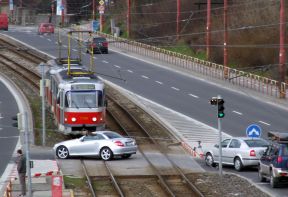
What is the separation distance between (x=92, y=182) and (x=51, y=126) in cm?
1859

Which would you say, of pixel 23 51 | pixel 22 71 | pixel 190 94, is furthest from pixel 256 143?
pixel 23 51

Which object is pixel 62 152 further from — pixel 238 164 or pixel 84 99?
pixel 238 164

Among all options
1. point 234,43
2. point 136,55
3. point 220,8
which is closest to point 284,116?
point 234,43

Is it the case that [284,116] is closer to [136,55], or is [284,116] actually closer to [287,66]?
[287,66]

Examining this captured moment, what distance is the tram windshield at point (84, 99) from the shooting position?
43312mm

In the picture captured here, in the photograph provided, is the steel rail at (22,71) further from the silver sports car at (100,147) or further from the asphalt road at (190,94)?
the silver sports car at (100,147)

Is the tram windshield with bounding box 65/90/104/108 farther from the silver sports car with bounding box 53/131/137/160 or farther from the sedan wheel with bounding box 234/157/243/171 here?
the sedan wheel with bounding box 234/157/243/171

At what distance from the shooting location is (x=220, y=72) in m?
71.8

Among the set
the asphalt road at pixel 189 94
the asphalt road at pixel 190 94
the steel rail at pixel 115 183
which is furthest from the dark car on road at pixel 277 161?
the asphalt road at pixel 189 94

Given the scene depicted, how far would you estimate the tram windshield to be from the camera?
43.3 meters

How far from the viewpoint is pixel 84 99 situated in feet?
143

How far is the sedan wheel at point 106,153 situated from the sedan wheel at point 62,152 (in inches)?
60.6

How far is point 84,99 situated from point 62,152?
630cm

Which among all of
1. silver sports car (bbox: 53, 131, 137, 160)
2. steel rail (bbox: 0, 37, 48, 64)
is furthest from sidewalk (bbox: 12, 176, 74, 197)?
steel rail (bbox: 0, 37, 48, 64)
